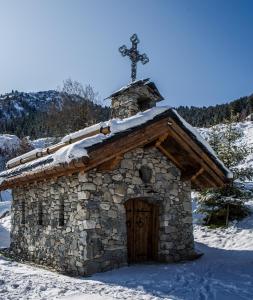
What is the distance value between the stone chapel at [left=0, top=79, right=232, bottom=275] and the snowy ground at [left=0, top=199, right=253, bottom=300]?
750 mm

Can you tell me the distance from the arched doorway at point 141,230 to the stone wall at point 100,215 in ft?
1.18

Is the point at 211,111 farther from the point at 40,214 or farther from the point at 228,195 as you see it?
the point at 40,214

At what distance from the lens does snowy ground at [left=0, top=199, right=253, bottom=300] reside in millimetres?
7062

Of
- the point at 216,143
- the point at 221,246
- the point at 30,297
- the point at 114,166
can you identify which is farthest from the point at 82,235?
the point at 216,143

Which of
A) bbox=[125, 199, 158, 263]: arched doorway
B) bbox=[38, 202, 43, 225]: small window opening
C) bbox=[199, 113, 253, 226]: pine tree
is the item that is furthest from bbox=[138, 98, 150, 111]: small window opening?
bbox=[199, 113, 253, 226]: pine tree

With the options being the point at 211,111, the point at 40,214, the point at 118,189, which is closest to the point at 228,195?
the point at 118,189

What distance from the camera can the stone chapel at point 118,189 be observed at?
9.29 m

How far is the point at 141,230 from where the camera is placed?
1127 cm

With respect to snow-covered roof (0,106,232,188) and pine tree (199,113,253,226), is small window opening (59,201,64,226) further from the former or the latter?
pine tree (199,113,253,226)

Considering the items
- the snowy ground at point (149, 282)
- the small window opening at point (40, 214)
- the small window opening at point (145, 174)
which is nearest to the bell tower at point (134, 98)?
the small window opening at point (145, 174)

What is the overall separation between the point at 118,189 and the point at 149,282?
8.84 feet

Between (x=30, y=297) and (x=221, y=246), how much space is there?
28.4 feet

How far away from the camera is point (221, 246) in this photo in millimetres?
13688

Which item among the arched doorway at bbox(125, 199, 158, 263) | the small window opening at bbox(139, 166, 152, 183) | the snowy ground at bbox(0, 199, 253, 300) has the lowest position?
the snowy ground at bbox(0, 199, 253, 300)
